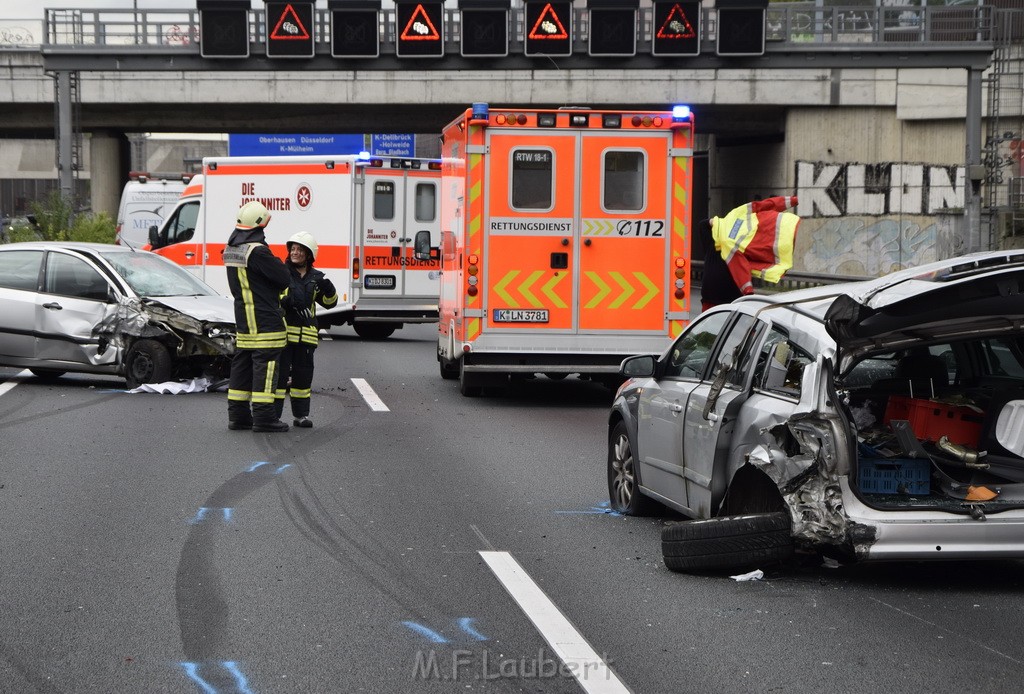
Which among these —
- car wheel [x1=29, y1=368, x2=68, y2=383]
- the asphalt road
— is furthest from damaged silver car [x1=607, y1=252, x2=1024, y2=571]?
car wheel [x1=29, y1=368, x2=68, y2=383]

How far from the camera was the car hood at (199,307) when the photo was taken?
1530 cm

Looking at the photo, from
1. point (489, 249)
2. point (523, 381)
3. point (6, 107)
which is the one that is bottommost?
point (523, 381)

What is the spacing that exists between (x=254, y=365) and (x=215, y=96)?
3028 cm

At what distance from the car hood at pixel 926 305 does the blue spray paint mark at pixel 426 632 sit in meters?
2.06

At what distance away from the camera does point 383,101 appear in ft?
135

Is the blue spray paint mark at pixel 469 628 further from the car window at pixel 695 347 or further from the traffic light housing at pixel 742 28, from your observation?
the traffic light housing at pixel 742 28

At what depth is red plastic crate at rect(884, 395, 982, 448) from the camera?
6863 mm

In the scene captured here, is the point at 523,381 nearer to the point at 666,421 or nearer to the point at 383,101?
the point at 666,421

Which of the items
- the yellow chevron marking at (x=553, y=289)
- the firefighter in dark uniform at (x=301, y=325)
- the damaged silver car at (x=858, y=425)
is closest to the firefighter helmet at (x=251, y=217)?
the firefighter in dark uniform at (x=301, y=325)

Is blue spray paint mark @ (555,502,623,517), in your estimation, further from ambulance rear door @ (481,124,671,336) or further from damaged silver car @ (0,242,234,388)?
damaged silver car @ (0,242,234,388)

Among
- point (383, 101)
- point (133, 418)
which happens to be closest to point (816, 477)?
point (133, 418)

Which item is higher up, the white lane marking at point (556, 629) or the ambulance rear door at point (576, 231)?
the ambulance rear door at point (576, 231)

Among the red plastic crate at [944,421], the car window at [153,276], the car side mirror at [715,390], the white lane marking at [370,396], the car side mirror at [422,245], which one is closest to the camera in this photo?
the red plastic crate at [944,421]

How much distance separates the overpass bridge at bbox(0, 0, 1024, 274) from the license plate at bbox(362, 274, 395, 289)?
6.54 metres
